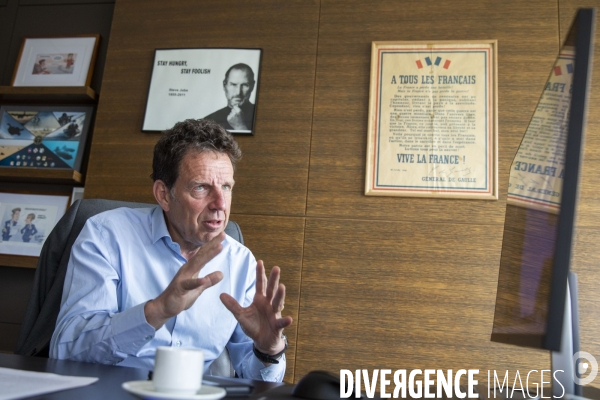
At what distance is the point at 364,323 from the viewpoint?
193 centimetres

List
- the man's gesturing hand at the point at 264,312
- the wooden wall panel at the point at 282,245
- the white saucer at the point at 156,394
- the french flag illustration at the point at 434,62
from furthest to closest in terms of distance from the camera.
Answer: the french flag illustration at the point at 434,62
the wooden wall panel at the point at 282,245
the man's gesturing hand at the point at 264,312
the white saucer at the point at 156,394

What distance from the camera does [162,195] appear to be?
161 centimetres

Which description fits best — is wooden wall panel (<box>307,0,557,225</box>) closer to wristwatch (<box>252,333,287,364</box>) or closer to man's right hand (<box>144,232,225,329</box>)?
wristwatch (<box>252,333,287,364</box>)

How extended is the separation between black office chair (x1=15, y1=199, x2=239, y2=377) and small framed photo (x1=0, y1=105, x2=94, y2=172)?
3.36ft

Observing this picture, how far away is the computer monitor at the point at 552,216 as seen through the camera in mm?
625

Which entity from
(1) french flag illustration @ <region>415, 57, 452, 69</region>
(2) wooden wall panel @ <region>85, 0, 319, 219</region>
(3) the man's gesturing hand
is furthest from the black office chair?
(1) french flag illustration @ <region>415, 57, 452, 69</region>

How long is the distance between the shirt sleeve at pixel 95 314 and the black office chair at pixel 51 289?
0.08 metres

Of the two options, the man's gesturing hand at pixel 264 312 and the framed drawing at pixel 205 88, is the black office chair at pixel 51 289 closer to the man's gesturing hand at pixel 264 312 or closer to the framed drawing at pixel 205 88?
the man's gesturing hand at pixel 264 312

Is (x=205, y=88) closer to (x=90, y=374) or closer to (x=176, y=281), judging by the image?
(x=176, y=281)

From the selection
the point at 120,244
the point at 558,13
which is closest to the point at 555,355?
the point at 120,244

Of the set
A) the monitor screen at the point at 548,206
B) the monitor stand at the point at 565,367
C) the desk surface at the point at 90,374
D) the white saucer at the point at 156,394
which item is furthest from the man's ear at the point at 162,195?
the monitor stand at the point at 565,367

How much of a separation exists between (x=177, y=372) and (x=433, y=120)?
1743mm

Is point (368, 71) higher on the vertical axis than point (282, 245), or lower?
higher

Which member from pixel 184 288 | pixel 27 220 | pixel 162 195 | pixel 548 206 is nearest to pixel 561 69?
pixel 548 206
